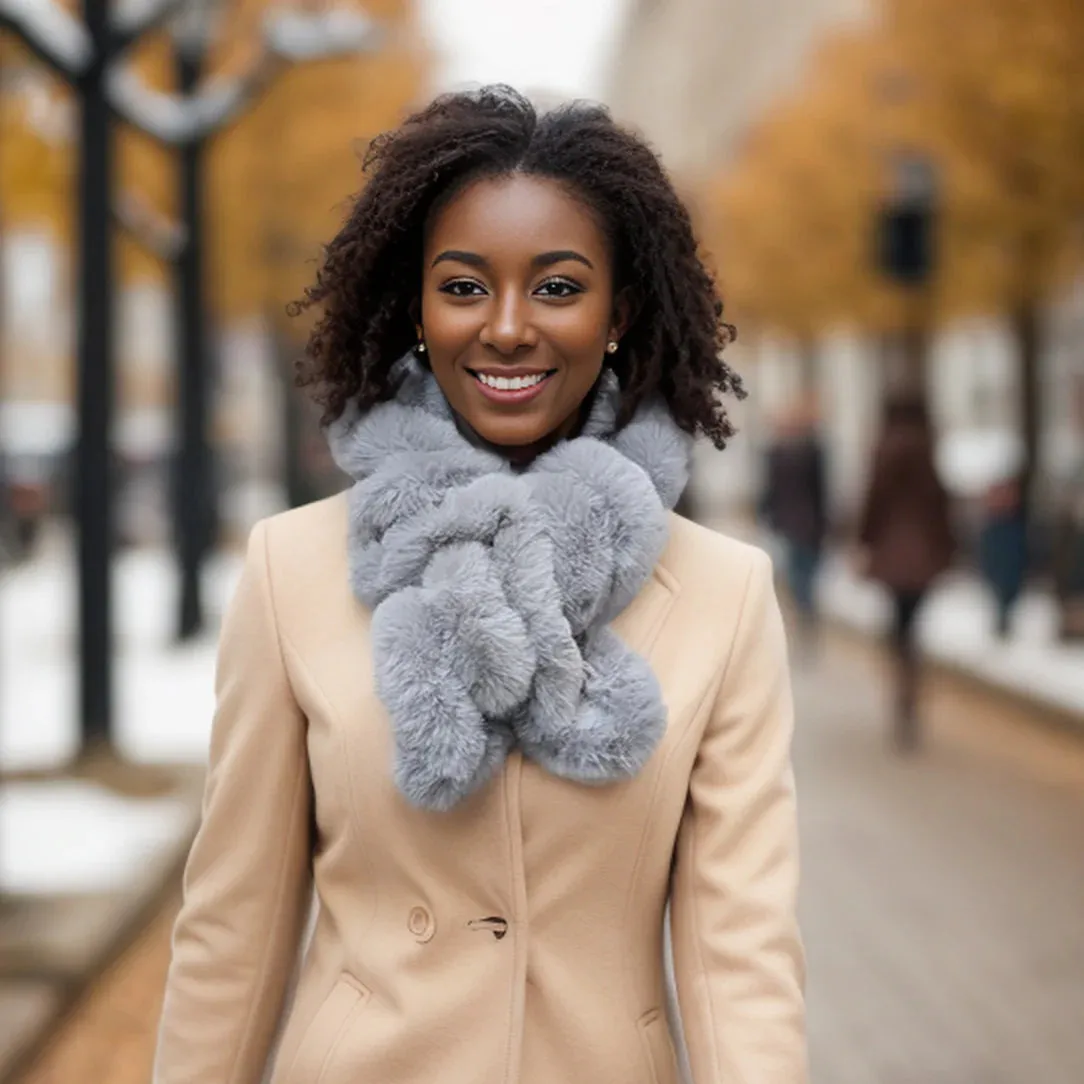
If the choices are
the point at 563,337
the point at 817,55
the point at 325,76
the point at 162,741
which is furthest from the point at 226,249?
the point at 563,337

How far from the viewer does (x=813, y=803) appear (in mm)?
9320

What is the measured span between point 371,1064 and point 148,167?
73.8 ft

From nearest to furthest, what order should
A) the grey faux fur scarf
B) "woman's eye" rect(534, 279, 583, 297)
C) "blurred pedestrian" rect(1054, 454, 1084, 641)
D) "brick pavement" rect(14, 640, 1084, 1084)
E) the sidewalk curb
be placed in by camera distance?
the grey faux fur scarf, "woman's eye" rect(534, 279, 583, 297), the sidewalk curb, "brick pavement" rect(14, 640, 1084, 1084), "blurred pedestrian" rect(1054, 454, 1084, 641)

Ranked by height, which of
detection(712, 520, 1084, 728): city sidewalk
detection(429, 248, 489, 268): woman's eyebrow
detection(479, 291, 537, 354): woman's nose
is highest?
detection(429, 248, 489, 268): woman's eyebrow

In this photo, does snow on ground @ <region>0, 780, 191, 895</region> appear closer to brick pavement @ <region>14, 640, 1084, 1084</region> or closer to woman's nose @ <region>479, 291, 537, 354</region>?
brick pavement @ <region>14, 640, 1084, 1084</region>

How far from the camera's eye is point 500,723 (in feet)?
7.45

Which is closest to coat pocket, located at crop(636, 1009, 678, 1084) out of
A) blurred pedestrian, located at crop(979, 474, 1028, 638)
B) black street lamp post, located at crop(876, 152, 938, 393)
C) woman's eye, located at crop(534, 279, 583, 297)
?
woman's eye, located at crop(534, 279, 583, 297)

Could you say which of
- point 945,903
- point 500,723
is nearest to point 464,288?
point 500,723

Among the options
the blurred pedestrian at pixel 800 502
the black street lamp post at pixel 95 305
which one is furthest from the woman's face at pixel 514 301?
the blurred pedestrian at pixel 800 502

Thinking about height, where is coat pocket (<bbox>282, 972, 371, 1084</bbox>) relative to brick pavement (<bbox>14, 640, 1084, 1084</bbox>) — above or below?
above

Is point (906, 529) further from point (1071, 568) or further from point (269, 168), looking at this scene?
point (269, 168)

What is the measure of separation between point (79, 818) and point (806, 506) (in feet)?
29.7

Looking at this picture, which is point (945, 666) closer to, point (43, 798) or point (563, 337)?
point (43, 798)

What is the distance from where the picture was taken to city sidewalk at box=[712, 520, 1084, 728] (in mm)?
12438
